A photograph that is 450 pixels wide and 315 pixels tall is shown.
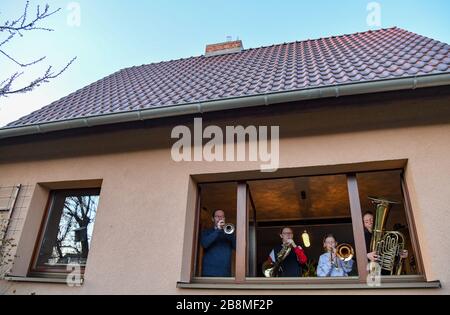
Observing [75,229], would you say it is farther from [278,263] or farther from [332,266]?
[332,266]

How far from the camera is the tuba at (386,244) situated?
11.6ft

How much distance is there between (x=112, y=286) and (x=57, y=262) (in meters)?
1.10

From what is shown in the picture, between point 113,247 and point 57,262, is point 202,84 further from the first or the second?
point 57,262

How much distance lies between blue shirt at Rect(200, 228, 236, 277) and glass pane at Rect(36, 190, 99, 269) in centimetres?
157

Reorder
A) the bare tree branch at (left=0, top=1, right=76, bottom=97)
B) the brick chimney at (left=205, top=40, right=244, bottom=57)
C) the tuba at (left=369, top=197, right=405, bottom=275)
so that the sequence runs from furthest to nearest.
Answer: the brick chimney at (left=205, top=40, right=244, bottom=57)
the tuba at (left=369, top=197, right=405, bottom=275)
the bare tree branch at (left=0, top=1, right=76, bottom=97)

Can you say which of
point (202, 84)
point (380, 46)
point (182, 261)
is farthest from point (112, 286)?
point (380, 46)

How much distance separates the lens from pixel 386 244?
3.67 meters

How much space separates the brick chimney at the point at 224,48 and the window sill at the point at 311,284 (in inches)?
250

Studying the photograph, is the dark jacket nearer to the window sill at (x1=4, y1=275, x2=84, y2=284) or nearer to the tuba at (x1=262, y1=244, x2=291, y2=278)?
the tuba at (x1=262, y1=244, x2=291, y2=278)

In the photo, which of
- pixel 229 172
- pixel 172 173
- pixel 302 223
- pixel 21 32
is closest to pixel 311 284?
pixel 229 172

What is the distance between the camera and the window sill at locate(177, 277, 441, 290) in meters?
3.14

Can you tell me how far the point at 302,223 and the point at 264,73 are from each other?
3.37 meters

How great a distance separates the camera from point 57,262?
14.5ft

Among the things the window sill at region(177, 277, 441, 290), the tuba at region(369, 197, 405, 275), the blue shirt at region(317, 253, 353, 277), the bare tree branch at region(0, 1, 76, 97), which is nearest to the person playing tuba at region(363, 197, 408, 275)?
the tuba at region(369, 197, 405, 275)
